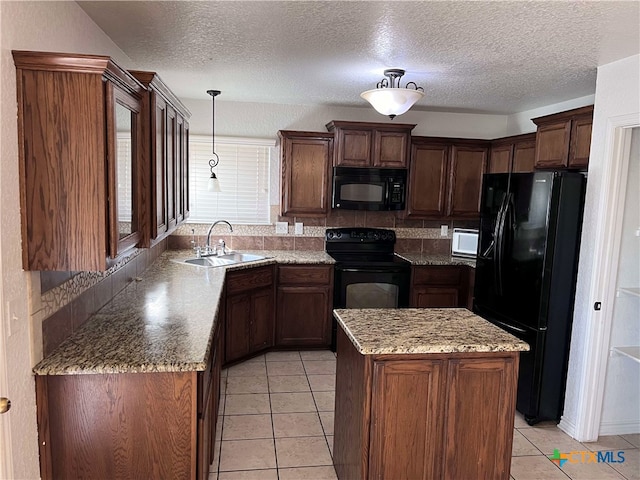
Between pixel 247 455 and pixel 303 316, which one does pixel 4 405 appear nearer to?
pixel 247 455

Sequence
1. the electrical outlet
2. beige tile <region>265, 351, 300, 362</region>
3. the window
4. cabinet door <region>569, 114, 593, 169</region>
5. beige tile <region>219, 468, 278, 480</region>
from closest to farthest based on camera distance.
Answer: beige tile <region>219, 468, 278, 480</region>, cabinet door <region>569, 114, 593, 169</region>, beige tile <region>265, 351, 300, 362</region>, the window, the electrical outlet

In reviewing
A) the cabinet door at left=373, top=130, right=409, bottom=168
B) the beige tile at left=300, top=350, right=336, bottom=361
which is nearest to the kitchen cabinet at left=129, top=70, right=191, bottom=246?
the beige tile at left=300, top=350, right=336, bottom=361

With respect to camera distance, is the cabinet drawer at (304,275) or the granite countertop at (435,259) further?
the granite countertop at (435,259)

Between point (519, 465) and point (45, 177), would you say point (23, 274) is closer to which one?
point (45, 177)

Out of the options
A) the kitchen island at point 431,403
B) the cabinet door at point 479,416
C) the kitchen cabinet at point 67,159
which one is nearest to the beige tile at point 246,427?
the kitchen island at point 431,403

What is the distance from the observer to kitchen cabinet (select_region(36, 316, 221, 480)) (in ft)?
5.74

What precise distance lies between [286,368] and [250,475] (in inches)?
56.4

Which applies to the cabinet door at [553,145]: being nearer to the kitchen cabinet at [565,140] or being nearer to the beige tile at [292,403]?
the kitchen cabinet at [565,140]

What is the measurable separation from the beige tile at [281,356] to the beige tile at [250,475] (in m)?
1.56

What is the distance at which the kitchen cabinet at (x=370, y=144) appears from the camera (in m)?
4.24

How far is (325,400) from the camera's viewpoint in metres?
3.33

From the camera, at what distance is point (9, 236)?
1.51 meters

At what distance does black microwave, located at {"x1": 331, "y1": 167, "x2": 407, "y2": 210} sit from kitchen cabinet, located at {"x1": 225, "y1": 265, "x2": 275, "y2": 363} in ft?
3.23

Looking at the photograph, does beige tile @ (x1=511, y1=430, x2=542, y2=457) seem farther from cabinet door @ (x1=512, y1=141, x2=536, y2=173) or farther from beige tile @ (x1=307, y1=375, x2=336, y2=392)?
cabinet door @ (x1=512, y1=141, x2=536, y2=173)
